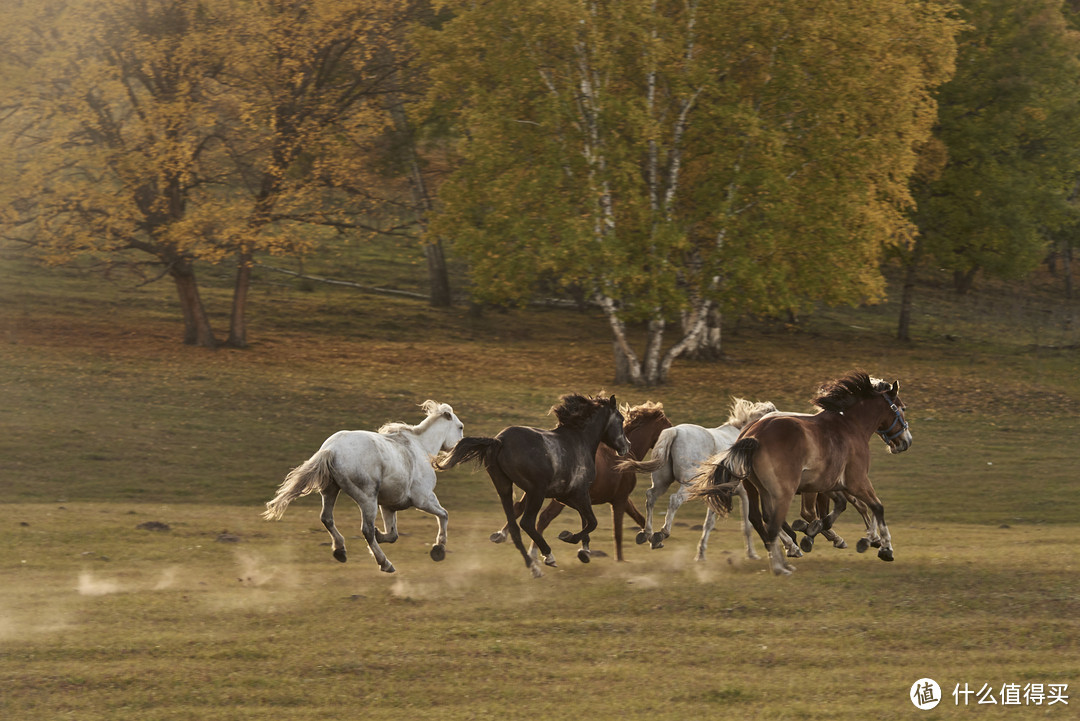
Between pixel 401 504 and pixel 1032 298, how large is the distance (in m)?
57.2

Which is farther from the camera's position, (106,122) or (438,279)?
(438,279)

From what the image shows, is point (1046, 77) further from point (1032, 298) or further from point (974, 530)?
point (974, 530)

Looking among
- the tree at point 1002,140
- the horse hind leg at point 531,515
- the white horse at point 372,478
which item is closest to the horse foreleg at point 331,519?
the white horse at point 372,478

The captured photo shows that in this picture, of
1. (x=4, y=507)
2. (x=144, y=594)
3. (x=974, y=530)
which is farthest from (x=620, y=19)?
(x=144, y=594)

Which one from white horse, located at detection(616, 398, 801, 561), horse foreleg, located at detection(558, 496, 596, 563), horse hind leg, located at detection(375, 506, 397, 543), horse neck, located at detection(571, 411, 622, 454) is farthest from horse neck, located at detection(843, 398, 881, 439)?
horse hind leg, located at detection(375, 506, 397, 543)

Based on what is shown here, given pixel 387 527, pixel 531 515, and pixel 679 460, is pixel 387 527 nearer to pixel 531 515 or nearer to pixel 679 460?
pixel 531 515

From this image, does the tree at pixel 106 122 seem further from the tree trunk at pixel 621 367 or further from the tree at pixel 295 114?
the tree trunk at pixel 621 367

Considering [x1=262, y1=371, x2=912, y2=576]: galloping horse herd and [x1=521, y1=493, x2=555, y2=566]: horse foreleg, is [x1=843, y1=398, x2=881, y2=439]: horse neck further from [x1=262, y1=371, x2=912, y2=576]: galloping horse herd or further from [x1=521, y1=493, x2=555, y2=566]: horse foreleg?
[x1=521, y1=493, x2=555, y2=566]: horse foreleg

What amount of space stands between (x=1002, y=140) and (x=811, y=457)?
35.0m

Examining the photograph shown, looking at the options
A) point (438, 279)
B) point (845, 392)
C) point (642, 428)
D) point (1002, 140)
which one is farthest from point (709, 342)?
point (845, 392)

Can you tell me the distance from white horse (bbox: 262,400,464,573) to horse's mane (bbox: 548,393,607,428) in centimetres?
157

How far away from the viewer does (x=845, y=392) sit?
43.7 ft

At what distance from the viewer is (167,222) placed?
3525 cm

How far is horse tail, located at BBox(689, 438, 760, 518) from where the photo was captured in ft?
39.7
